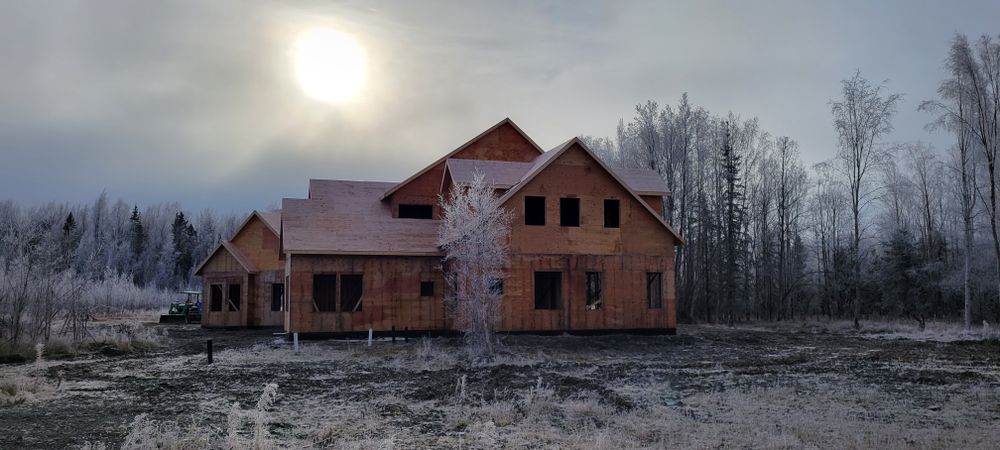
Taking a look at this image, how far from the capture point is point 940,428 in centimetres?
999

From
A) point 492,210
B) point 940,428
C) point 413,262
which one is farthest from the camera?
point 413,262

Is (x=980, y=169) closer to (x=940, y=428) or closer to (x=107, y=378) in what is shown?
(x=940, y=428)

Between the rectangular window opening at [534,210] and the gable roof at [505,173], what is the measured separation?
0.95m

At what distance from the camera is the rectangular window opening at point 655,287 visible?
92.0 ft

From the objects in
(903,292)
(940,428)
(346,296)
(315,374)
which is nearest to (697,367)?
(940,428)

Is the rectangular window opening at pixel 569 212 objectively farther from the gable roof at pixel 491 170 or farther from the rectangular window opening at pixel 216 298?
the rectangular window opening at pixel 216 298

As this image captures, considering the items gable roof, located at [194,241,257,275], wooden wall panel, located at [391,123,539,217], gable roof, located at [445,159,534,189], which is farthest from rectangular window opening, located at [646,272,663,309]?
gable roof, located at [194,241,257,275]

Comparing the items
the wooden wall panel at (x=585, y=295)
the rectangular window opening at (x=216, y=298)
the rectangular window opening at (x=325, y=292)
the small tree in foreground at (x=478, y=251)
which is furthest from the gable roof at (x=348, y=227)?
the rectangular window opening at (x=216, y=298)

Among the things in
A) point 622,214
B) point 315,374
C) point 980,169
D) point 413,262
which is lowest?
point 315,374

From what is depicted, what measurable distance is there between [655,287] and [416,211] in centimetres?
1057

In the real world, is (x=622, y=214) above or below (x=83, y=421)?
above

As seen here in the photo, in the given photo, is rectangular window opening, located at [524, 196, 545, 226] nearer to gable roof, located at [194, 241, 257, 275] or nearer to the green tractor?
gable roof, located at [194, 241, 257, 275]

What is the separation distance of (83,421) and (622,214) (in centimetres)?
2022

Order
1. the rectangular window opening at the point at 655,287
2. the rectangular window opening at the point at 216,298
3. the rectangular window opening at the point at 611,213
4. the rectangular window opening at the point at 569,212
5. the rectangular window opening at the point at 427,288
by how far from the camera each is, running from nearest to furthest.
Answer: the rectangular window opening at the point at 427,288 < the rectangular window opening at the point at 569,212 < the rectangular window opening at the point at 611,213 < the rectangular window opening at the point at 655,287 < the rectangular window opening at the point at 216,298
